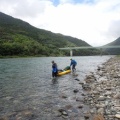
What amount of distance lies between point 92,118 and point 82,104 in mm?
2793

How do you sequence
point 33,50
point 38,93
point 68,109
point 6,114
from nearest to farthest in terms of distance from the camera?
point 6,114, point 68,109, point 38,93, point 33,50

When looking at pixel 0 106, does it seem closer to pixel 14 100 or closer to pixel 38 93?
pixel 14 100

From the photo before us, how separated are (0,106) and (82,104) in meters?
5.53

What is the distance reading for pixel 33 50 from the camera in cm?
14038

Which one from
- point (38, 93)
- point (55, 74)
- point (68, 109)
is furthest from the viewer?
point (55, 74)

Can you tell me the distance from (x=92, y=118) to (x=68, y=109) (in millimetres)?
Answer: 2256

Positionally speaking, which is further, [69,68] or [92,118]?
[69,68]

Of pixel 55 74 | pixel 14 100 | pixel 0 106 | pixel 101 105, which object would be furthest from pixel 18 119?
pixel 55 74

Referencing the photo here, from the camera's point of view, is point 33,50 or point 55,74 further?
point 33,50

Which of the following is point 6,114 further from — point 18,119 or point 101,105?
point 101,105

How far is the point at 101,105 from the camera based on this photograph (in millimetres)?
12164

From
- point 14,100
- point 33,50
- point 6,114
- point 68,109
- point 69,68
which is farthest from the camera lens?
point 33,50

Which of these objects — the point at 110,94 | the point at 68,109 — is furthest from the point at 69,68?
the point at 68,109

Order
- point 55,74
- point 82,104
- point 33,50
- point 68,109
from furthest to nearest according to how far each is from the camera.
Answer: point 33,50
point 55,74
point 82,104
point 68,109
